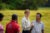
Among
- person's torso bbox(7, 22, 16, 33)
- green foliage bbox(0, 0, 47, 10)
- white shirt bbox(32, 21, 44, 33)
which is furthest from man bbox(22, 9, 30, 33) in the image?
Answer: green foliage bbox(0, 0, 47, 10)

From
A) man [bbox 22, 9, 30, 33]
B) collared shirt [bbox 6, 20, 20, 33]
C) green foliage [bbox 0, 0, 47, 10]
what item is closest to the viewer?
collared shirt [bbox 6, 20, 20, 33]

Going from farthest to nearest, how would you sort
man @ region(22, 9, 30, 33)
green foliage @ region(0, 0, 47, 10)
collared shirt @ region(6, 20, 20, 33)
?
green foliage @ region(0, 0, 47, 10) < man @ region(22, 9, 30, 33) < collared shirt @ region(6, 20, 20, 33)

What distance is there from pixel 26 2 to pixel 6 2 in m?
4.71

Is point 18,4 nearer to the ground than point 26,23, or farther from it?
farther from it

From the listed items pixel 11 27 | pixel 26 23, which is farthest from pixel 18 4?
pixel 11 27

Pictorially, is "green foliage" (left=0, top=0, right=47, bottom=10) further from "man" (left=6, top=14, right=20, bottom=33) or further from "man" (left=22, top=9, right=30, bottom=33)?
"man" (left=6, top=14, right=20, bottom=33)

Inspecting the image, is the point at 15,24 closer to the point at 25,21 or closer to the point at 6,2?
the point at 25,21

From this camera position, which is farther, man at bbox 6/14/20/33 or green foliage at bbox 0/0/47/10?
green foliage at bbox 0/0/47/10

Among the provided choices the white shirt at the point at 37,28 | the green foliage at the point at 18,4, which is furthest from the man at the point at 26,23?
the green foliage at the point at 18,4

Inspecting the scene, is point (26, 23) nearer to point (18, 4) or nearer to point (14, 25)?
point (14, 25)

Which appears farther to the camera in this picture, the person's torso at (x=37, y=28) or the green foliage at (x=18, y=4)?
the green foliage at (x=18, y=4)

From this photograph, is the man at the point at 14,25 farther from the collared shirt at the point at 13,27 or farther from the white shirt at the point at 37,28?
the white shirt at the point at 37,28

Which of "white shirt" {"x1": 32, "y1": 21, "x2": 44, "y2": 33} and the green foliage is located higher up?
the green foliage

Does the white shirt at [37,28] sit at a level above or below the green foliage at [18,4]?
below
